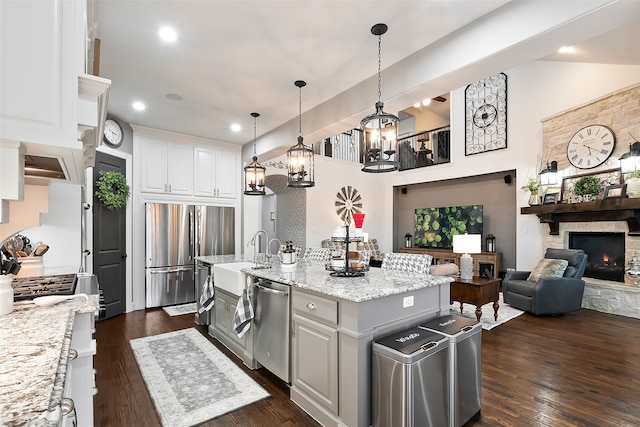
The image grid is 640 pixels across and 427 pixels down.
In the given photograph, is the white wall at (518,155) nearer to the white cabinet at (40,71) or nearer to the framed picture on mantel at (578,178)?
the framed picture on mantel at (578,178)

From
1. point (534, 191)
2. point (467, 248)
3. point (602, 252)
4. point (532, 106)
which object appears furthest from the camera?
point (532, 106)

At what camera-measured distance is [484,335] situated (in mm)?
3801

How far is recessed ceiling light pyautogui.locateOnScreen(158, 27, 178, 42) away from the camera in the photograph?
2.60m

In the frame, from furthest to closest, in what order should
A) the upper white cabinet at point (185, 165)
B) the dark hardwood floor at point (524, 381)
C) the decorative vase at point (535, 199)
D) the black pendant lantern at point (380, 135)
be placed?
the decorative vase at point (535, 199)
the upper white cabinet at point (185, 165)
the black pendant lantern at point (380, 135)
the dark hardwood floor at point (524, 381)

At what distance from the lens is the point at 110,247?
15.0 ft

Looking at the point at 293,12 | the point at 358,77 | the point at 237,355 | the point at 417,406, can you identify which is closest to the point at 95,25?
the point at 293,12

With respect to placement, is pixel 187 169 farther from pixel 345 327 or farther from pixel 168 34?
pixel 345 327

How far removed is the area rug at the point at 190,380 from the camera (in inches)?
88.9

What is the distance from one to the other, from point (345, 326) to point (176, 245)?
418 centimetres

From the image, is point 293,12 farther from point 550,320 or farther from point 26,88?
point 550,320

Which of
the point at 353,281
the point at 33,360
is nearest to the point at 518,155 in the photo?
the point at 353,281

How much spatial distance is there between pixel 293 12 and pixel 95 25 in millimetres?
1485

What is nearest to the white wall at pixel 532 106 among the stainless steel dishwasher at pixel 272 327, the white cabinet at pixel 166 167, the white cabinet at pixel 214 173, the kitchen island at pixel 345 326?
the kitchen island at pixel 345 326

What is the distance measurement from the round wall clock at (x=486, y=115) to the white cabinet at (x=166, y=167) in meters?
6.16
